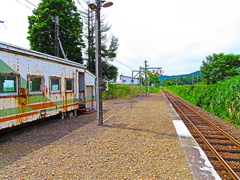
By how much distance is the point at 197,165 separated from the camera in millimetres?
4023

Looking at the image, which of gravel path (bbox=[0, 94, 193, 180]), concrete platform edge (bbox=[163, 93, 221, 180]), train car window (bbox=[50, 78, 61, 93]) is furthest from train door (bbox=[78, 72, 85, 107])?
concrete platform edge (bbox=[163, 93, 221, 180])

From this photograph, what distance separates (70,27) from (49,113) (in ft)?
51.2

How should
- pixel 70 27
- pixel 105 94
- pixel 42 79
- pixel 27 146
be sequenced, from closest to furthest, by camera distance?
pixel 27 146 < pixel 42 79 < pixel 70 27 < pixel 105 94

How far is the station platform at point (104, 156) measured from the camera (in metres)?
3.62

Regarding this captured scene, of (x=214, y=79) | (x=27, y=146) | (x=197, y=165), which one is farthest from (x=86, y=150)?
(x=214, y=79)

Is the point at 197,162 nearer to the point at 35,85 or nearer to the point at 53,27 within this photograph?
the point at 35,85

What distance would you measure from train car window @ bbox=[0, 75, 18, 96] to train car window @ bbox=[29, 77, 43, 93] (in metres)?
0.73

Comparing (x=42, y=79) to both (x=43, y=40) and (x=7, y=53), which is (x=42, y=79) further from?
(x=43, y=40)

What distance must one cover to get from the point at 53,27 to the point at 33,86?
1465 cm

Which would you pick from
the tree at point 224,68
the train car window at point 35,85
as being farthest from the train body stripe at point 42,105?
the tree at point 224,68

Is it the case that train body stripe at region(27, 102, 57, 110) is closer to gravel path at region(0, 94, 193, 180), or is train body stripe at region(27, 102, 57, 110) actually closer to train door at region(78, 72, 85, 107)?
gravel path at region(0, 94, 193, 180)

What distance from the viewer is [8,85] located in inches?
232

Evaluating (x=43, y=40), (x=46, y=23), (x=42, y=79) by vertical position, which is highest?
(x=46, y=23)

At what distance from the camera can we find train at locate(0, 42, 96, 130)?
5.74 metres
